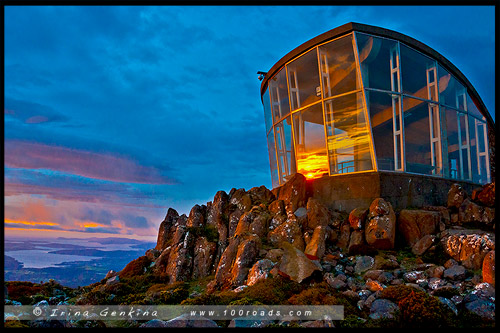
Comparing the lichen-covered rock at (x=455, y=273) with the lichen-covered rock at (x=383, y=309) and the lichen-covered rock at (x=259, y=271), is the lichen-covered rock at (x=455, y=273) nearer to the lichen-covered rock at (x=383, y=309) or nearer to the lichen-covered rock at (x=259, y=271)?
the lichen-covered rock at (x=383, y=309)

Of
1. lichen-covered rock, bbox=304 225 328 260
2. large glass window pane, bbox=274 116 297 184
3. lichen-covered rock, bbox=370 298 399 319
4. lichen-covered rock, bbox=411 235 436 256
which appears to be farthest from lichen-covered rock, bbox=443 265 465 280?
large glass window pane, bbox=274 116 297 184

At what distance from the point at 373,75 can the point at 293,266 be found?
611 inches

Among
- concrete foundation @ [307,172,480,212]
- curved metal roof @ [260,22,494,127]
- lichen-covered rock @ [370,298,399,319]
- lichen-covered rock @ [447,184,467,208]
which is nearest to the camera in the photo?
lichen-covered rock @ [370,298,399,319]

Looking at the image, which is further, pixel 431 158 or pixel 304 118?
pixel 304 118

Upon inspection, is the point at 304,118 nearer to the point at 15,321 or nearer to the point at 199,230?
the point at 199,230

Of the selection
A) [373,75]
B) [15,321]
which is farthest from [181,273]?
[373,75]

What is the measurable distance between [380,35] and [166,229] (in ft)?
82.8

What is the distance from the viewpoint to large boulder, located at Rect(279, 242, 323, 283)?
520 inches

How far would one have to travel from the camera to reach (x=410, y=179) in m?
20.8

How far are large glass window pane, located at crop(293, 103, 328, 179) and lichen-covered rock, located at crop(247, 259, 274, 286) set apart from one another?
1022cm

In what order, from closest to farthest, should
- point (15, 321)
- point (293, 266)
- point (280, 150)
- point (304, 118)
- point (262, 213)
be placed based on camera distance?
point (15, 321)
point (293, 266)
point (262, 213)
point (304, 118)
point (280, 150)

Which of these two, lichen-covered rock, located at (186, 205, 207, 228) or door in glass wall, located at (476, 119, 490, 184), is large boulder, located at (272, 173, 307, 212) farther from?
door in glass wall, located at (476, 119, 490, 184)

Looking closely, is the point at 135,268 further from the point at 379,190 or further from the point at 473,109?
the point at 473,109

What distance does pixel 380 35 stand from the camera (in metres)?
21.9
